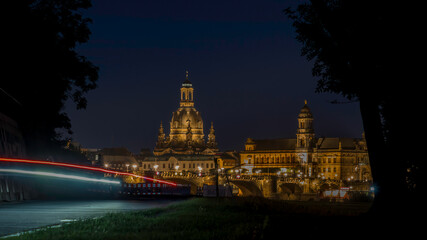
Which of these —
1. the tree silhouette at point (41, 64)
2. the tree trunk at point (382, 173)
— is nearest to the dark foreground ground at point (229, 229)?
the tree trunk at point (382, 173)

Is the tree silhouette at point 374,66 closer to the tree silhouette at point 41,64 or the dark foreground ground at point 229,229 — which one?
the dark foreground ground at point 229,229

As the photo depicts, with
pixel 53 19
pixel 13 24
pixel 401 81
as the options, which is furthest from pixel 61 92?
pixel 401 81

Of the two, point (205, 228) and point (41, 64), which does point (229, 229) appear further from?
point (41, 64)

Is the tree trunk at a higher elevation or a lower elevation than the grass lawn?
higher

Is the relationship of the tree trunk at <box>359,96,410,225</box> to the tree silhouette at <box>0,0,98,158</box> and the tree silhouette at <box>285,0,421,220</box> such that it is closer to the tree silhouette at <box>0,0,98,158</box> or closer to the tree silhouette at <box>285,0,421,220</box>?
the tree silhouette at <box>285,0,421,220</box>

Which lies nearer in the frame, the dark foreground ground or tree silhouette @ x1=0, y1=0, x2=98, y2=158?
the dark foreground ground

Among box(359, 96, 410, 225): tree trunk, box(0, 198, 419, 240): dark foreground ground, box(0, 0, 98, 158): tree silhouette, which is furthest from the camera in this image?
box(0, 0, 98, 158): tree silhouette

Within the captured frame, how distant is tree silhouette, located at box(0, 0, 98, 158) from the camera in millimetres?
33344

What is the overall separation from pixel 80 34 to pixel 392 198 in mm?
25700

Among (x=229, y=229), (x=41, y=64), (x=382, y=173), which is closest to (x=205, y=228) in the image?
(x=229, y=229)

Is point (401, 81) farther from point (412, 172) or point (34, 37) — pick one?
point (34, 37)

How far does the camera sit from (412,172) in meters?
26.8

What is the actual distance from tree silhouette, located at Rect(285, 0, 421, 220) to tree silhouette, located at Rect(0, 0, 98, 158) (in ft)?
53.4

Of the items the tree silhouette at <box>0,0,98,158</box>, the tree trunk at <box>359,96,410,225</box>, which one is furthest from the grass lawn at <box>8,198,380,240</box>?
the tree silhouette at <box>0,0,98,158</box>
